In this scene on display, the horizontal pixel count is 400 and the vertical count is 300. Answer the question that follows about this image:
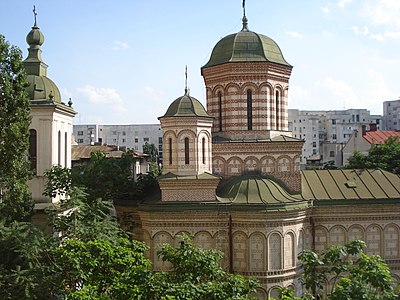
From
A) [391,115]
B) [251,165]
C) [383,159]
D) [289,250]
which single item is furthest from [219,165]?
[391,115]

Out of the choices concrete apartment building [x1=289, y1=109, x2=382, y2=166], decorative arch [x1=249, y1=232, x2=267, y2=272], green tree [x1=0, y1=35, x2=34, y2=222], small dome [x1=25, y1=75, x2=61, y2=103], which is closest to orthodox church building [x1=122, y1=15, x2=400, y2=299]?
decorative arch [x1=249, y1=232, x2=267, y2=272]

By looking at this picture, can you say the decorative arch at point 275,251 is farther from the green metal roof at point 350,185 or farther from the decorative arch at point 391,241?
the decorative arch at point 391,241

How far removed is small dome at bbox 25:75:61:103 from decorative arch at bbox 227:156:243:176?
8.07 metres

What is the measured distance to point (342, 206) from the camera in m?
20.8

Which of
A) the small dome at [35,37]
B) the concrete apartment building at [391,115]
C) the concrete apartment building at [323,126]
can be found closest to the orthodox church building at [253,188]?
the small dome at [35,37]

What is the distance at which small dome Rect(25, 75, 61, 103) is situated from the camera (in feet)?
64.3

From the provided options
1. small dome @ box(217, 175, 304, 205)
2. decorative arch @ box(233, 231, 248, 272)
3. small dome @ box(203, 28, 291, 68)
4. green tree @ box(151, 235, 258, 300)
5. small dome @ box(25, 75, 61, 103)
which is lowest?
decorative arch @ box(233, 231, 248, 272)

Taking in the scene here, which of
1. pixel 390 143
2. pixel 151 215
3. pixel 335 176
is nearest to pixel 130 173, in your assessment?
pixel 151 215

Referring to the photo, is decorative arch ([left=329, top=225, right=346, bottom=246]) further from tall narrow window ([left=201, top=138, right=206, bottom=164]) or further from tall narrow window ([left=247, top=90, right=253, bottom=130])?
tall narrow window ([left=201, top=138, right=206, bottom=164])

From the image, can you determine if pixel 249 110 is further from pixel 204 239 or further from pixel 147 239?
pixel 147 239

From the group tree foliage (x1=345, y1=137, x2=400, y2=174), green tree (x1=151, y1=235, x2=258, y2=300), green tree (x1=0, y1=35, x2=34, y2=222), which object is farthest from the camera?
tree foliage (x1=345, y1=137, x2=400, y2=174)

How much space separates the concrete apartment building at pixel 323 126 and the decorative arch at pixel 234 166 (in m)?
51.7

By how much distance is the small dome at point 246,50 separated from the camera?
2200 centimetres

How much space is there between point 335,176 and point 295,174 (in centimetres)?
306
